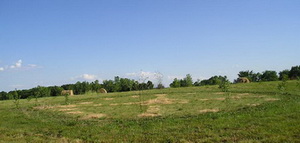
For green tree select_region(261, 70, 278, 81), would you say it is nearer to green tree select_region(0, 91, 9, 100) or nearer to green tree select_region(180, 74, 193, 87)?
green tree select_region(180, 74, 193, 87)

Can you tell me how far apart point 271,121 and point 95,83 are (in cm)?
8115

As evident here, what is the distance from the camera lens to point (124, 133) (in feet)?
37.8

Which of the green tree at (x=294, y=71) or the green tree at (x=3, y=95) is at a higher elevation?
the green tree at (x=294, y=71)

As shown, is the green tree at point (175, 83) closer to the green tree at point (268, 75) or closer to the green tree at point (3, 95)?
the green tree at point (268, 75)

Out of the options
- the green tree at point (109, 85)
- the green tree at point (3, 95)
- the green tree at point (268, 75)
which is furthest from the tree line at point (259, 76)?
the green tree at point (3, 95)

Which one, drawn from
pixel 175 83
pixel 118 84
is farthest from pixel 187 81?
pixel 118 84

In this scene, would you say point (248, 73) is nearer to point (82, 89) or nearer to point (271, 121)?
point (82, 89)

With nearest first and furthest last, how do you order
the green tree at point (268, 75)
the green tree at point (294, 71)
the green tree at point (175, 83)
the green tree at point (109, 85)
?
the green tree at point (175, 83) → the green tree at point (294, 71) → the green tree at point (268, 75) → the green tree at point (109, 85)

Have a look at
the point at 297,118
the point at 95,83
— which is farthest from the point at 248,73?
the point at 297,118

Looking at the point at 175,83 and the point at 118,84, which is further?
the point at 118,84

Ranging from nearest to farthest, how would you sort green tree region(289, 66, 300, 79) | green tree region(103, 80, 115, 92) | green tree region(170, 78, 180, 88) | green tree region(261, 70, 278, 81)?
green tree region(170, 78, 180, 88), green tree region(289, 66, 300, 79), green tree region(261, 70, 278, 81), green tree region(103, 80, 115, 92)

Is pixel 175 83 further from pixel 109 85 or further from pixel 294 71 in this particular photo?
pixel 294 71

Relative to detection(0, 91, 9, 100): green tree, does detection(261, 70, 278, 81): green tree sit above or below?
above

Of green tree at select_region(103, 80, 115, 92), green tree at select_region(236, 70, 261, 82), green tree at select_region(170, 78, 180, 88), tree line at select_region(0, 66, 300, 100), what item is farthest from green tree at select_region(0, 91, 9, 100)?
green tree at select_region(236, 70, 261, 82)
